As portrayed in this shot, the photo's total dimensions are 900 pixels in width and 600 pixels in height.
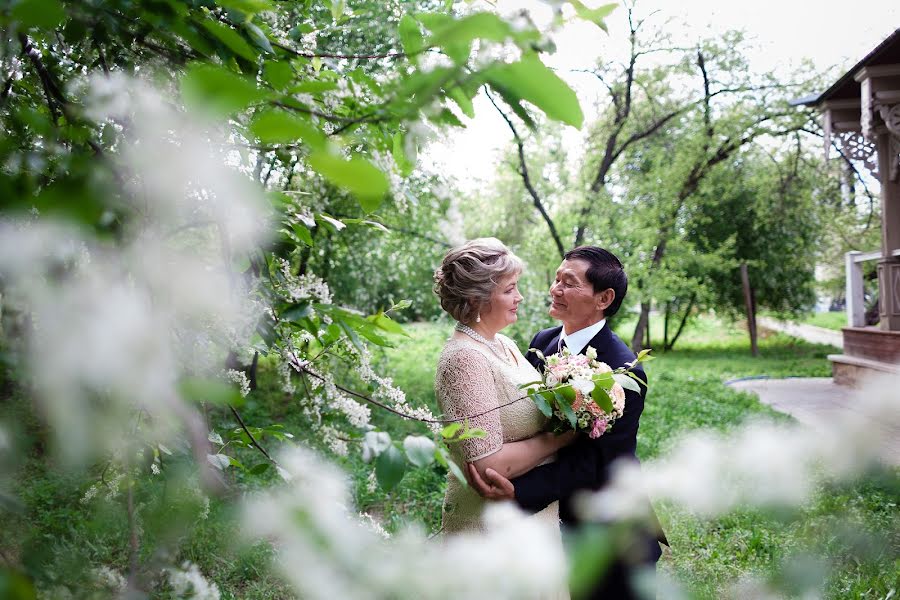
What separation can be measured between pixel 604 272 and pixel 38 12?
2.27m

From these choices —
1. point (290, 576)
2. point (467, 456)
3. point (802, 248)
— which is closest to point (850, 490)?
point (467, 456)

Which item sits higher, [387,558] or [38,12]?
[38,12]

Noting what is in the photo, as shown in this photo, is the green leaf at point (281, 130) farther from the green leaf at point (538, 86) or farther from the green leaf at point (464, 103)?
the green leaf at point (464, 103)

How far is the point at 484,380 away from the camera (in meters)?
2.09

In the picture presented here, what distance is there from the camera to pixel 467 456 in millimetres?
2004

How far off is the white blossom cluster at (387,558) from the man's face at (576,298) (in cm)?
210

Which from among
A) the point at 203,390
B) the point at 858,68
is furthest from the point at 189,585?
the point at 858,68

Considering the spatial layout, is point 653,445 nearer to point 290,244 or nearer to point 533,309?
point 533,309

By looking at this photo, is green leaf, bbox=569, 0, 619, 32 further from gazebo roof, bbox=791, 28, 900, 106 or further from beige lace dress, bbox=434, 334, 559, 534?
gazebo roof, bbox=791, 28, 900, 106

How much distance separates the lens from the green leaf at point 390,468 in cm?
62

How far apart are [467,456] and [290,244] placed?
1005mm

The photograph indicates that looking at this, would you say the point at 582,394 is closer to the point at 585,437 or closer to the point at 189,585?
the point at 585,437

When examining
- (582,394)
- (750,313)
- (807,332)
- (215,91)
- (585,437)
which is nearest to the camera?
(215,91)

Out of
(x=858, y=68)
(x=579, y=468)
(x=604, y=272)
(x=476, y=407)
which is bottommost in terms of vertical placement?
(x=579, y=468)
